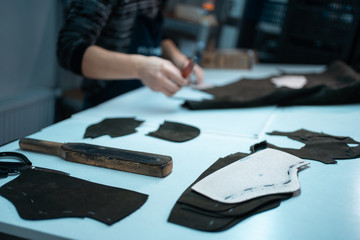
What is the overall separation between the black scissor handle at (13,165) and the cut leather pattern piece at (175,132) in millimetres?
347

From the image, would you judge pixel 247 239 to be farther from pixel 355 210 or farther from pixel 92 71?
pixel 92 71

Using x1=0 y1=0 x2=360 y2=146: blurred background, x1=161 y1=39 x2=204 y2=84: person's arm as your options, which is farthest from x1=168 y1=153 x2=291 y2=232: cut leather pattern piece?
x1=0 y1=0 x2=360 y2=146: blurred background

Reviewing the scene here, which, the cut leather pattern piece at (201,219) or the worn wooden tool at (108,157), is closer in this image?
the cut leather pattern piece at (201,219)

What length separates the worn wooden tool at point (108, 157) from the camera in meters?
0.71

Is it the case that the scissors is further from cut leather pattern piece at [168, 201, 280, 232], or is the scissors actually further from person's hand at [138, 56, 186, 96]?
person's hand at [138, 56, 186, 96]

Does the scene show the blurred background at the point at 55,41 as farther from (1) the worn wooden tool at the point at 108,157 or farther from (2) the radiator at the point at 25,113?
(1) the worn wooden tool at the point at 108,157

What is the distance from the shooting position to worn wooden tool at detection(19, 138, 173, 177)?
71 cm

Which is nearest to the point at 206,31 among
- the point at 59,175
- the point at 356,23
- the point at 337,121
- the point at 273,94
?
the point at 356,23

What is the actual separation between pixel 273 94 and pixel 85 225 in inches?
37.8

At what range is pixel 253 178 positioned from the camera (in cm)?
70

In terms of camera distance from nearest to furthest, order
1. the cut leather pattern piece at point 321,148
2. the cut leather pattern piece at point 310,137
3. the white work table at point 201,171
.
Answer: the white work table at point 201,171 < the cut leather pattern piece at point 321,148 < the cut leather pattern piece at point 310,137

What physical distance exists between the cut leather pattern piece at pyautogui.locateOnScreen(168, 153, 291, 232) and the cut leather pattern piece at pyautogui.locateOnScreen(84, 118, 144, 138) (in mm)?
374

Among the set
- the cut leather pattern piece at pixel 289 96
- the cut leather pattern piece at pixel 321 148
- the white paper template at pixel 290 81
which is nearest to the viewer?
the cut leather pattern piece at pixel 321 148

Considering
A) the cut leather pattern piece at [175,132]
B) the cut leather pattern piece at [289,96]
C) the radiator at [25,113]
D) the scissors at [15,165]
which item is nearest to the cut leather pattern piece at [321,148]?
the cut leather pattern piece at [175,132]
